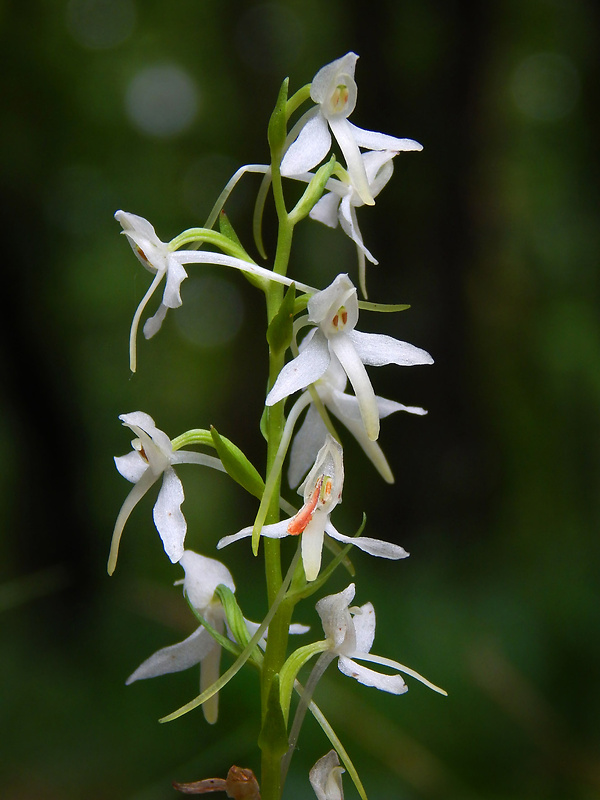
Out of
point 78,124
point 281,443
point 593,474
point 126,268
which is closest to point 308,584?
point 281,443

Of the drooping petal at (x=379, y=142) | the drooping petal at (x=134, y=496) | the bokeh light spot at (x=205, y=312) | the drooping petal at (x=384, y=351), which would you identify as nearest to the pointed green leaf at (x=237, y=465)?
the drooping petal at (x=134, y=496)

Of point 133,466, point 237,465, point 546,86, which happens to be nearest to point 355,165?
point 237,465

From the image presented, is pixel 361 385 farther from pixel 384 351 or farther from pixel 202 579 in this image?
pixel 202 579

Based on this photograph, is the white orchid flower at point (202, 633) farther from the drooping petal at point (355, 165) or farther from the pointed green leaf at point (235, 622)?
the drooping petal at point (355, 165)

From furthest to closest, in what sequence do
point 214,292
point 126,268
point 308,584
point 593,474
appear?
point 214,292 < point 126,268 < point 593,474 < point 308,584

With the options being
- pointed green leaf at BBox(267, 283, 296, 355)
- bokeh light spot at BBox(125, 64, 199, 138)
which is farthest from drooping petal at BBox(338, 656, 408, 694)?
bokeh light spot at BBox(125, 64, 199, 138)

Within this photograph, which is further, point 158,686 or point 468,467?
point 468,467

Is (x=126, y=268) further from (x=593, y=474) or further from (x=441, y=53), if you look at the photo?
(x=593, y=474)
